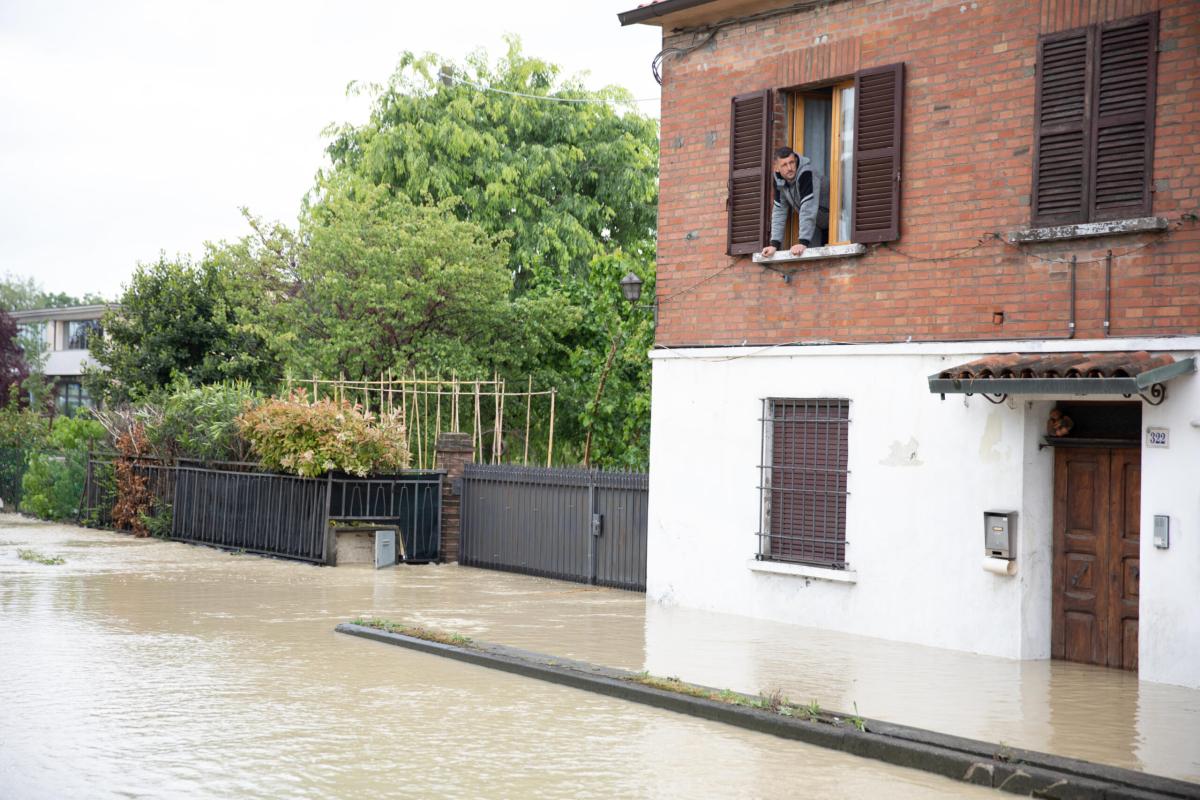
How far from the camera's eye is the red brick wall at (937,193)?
458 inches

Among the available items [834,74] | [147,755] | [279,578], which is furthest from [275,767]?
[279,578]

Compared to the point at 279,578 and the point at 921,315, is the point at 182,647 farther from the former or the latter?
the point at 921,315

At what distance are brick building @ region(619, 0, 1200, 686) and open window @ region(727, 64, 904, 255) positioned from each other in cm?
3

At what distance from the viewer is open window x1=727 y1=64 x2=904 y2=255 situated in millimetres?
13711

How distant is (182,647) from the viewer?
41.5 feet

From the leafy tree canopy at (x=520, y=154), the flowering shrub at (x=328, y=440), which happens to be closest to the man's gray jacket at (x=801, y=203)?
the flowering shrub at (x=328, y=440)

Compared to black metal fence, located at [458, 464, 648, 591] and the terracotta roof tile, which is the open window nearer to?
the terracotta roof tile

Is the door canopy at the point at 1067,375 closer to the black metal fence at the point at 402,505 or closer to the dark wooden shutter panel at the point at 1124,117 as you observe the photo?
the dark wooden shutter panel at the point at 1124,117

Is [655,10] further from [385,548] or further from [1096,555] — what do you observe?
[385,548]

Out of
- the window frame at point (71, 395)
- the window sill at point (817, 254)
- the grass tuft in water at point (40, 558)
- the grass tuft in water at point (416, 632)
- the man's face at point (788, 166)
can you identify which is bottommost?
the grass tuft in water at point (416, 632)

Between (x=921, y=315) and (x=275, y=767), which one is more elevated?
(x=921, y=315)

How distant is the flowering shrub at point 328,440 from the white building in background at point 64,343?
50763 millimetres

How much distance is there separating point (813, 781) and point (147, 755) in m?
3.84

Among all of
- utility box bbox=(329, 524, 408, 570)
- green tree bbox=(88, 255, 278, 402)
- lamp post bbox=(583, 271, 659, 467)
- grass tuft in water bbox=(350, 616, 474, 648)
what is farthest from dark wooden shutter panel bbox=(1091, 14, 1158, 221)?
green tree bbox=(88, 255, 278, 402)
